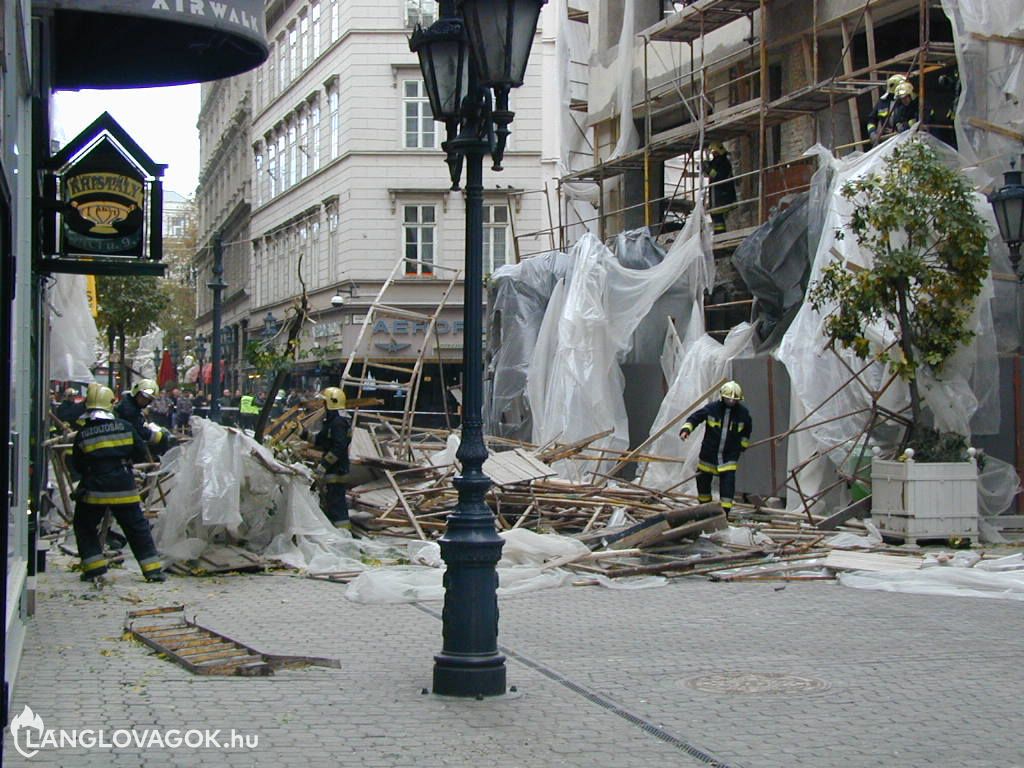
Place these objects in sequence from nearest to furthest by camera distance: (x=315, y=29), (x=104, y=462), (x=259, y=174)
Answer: (x=104, y=462), (x=315, y=29), (x=259, y=174)

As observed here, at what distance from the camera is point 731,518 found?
16906mm

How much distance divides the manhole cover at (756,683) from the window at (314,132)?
43656 millimetres

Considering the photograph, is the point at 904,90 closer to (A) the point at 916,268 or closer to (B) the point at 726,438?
(A) the point at 916,268

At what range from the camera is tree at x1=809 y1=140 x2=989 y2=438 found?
14.8 metres

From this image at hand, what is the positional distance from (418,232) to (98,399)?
110 feet

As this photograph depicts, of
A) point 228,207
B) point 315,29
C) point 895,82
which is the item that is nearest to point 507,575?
point 895,82

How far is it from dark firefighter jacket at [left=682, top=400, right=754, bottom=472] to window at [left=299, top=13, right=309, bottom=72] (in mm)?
39128

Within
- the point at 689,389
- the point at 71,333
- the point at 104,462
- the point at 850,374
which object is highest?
the point at 71,333

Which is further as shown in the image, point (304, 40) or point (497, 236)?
point (304, 40)

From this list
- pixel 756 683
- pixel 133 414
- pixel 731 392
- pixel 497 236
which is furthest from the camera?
pixel 497 236

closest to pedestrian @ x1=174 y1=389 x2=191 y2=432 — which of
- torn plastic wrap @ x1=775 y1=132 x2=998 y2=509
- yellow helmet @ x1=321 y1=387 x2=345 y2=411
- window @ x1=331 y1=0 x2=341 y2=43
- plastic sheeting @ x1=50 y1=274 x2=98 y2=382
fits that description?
window @ x1=331 y1=0 x2=341 y2=43

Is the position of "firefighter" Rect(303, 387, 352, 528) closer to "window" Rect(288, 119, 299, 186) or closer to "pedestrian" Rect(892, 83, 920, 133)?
"pedestrian" Rect(892, 83, 920, 133)

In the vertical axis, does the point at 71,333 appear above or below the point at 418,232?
below

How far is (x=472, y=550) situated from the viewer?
739 centimetres
